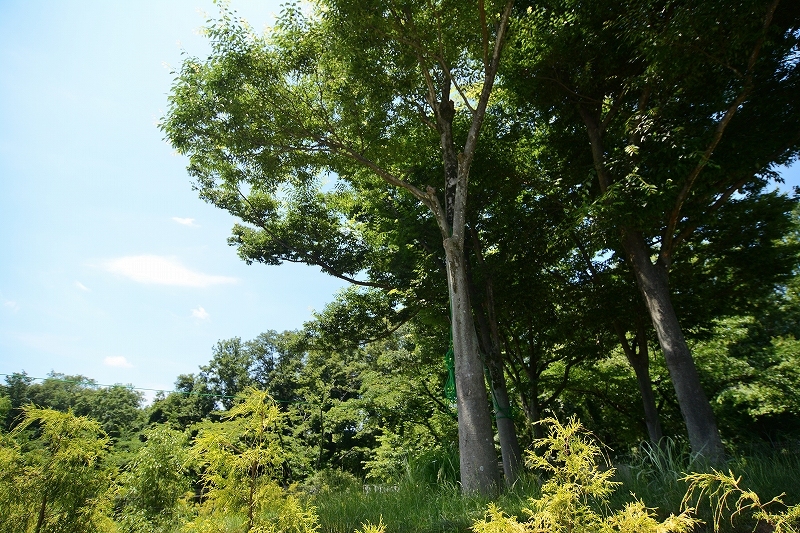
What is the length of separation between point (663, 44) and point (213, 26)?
6.86 metres

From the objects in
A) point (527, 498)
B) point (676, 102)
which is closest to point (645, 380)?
point (676, 102)

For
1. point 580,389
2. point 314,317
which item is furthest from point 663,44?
point 580,389

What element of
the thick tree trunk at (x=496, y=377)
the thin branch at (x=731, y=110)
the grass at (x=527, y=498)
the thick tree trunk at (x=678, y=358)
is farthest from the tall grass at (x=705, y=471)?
the thin branch at (x=731, y=110)

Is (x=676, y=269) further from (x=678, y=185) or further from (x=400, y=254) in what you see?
(x=400, y=254)

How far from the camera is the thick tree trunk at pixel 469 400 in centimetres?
550

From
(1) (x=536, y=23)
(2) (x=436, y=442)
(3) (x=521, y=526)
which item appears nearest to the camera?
(3) (x=521, y=526)

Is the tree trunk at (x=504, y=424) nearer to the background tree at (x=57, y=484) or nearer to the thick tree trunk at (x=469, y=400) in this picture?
the thick tree trunk at (x=469, y=400)

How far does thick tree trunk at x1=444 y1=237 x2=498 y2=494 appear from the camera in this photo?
5.50 meters

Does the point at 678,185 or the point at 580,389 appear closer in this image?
the point at 678,185

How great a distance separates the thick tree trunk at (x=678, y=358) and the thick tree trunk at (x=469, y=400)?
2.55 metres

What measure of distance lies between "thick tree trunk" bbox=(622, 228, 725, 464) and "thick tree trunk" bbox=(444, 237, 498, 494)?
255 centimetres

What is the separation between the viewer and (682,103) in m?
6.75

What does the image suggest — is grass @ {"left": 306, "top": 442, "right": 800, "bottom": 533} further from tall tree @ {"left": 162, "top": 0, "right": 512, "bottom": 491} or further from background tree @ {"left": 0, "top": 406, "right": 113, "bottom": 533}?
background tree @ {"left": 0, "top": 406, "right": 113, "bottom": 533}

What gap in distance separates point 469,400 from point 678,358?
304 cm
